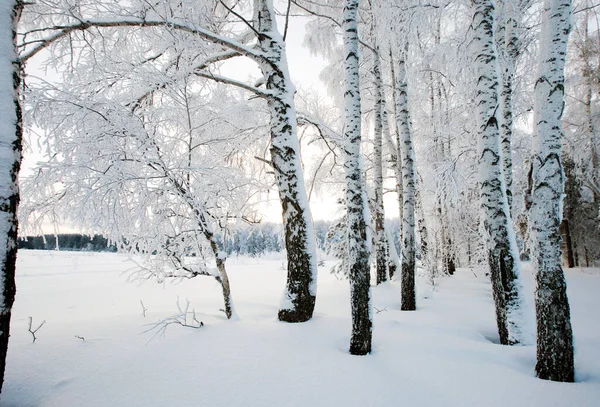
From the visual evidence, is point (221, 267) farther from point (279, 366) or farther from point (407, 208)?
point (407, 208)

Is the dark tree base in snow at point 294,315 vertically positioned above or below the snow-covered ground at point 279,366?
above

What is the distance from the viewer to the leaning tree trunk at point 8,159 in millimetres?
2141

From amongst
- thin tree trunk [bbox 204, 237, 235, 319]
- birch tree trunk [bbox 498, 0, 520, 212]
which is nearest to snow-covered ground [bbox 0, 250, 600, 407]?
thin tree trunk [bbox 204, 237, 235, 319]

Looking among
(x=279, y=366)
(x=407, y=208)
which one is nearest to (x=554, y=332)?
(x=279, y=366)

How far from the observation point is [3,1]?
7.57 feet

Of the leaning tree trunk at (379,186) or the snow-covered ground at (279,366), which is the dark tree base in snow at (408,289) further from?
the leaning tree trunk at (379,186)

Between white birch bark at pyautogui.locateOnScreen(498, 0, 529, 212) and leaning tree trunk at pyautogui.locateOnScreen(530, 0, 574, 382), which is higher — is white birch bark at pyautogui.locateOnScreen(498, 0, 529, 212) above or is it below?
above

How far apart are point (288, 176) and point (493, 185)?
2.68 meters

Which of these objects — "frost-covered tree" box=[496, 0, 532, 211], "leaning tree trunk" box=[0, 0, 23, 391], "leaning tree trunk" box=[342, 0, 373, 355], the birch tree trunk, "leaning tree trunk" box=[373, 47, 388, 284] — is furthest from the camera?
"leaning tree trunk" box=[373, 47, 388, 284]

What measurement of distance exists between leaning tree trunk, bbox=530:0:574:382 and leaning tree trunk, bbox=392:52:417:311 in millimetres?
2702

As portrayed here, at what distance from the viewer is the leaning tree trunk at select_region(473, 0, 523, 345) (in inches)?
138

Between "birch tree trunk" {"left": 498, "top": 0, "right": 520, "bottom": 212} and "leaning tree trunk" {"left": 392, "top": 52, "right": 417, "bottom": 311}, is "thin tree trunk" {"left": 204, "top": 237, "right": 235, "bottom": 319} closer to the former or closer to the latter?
"leaning tree trunk" {"left": 392, "top": 52, "right": 417, "bottom": 311}

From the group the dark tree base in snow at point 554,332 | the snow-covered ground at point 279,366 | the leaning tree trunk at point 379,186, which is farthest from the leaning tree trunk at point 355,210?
the leaning tree trunk at point 379,186

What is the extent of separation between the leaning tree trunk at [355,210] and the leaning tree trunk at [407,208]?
7.21ft
